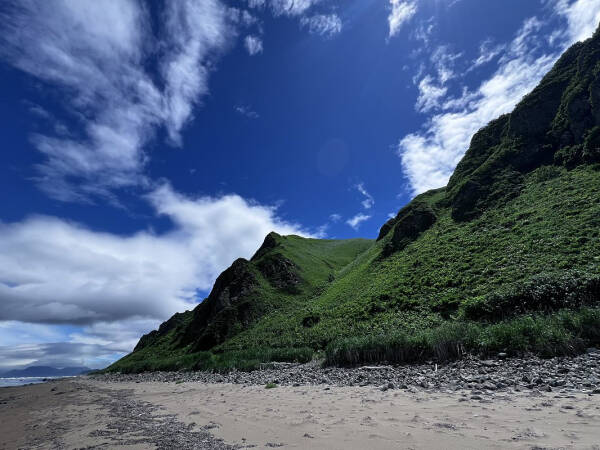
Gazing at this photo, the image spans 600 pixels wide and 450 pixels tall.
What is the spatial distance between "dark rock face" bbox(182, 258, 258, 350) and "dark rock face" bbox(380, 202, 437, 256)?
3611 centimetres

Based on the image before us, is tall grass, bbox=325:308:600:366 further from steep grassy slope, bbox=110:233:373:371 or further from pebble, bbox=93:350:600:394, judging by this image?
steep grassy slope, bbox=110:233:373:371

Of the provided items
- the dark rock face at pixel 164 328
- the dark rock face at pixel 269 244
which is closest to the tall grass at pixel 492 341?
the dark rock face at pixel 269 244

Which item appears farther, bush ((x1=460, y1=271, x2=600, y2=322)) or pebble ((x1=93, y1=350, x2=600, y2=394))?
bush ((x1=460, y1=271, x2=600, y2=322))

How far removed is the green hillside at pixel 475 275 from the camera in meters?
21.1

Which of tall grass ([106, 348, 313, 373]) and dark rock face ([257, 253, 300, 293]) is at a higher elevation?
dark rock face ([257, 253, 300, 293])

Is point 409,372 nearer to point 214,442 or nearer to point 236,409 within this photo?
point 236,409

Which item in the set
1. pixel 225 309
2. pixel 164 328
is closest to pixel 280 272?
pixel 225 309

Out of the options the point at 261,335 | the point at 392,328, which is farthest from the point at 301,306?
the point at 392,328

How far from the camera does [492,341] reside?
16.3 metres

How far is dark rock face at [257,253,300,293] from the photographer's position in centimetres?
7694

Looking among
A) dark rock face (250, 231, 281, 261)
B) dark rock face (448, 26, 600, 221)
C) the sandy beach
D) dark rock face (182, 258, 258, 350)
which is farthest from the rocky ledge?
dark rock face (250, 231, 281, 261)

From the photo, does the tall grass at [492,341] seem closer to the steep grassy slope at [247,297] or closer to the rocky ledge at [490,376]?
the rocky ledge at [490,376]

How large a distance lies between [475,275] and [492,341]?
25.0 m

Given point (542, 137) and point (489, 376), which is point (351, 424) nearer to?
point (489, 376)
